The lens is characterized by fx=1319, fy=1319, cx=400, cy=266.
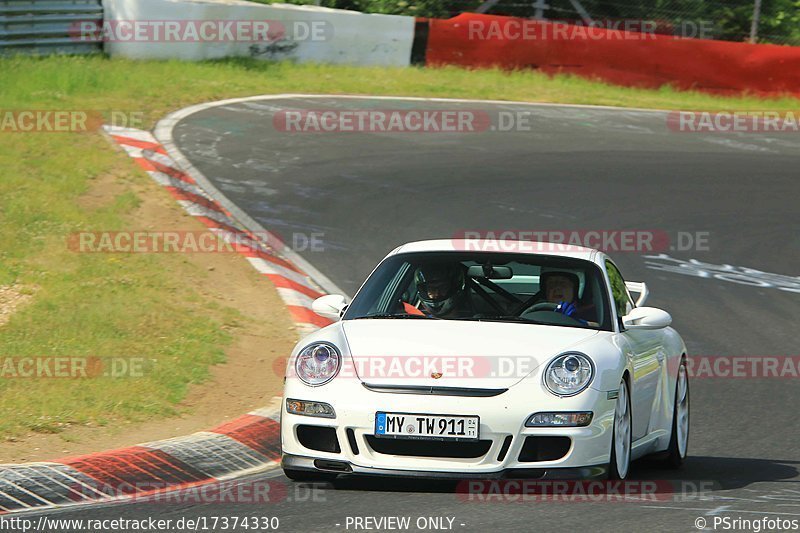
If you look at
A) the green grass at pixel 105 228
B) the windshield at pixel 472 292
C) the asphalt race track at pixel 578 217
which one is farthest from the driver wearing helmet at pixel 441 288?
the green grass at pixel 105 228

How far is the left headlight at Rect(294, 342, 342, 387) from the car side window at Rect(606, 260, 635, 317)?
170cm

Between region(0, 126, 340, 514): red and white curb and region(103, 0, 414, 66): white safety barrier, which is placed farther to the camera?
region(103, 0, 414, 66): white safety barrier

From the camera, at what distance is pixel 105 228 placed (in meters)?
Answer: 12.5

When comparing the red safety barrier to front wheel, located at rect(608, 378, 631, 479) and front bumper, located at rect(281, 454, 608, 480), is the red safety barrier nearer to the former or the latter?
front wheel, located at rect(608, 378, 631, 479)

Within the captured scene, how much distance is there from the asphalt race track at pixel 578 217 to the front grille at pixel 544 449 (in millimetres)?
208

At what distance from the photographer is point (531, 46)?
79.6ft

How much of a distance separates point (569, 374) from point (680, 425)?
178 centimetres

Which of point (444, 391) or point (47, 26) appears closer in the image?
point (444, 391)

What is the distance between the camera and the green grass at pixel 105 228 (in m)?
8.34

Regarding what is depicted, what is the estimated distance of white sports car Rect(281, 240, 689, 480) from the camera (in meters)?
6.00
